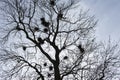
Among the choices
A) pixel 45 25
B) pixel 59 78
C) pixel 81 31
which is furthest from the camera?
pixel 81 31

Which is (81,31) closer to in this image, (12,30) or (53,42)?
(53,42)

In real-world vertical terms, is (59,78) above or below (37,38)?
below

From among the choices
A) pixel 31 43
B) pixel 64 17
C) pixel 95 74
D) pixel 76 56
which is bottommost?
pixel 95 74

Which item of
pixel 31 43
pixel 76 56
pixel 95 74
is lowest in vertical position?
pixel 95 74

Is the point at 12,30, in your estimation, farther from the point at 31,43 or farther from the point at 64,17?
the point at 64,17

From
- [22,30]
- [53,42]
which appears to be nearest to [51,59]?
[53,42]

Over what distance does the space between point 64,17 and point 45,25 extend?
1239mm

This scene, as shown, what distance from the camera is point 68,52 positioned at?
14055 millimetres

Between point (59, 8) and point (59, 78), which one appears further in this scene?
point (59, 8)

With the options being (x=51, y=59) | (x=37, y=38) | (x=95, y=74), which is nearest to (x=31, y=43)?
(x=37, y=38)

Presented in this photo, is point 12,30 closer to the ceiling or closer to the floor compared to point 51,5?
closer to the floor

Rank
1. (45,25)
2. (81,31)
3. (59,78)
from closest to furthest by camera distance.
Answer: (59,78) < (45,25) < (81,31)

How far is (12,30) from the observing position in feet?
46.3

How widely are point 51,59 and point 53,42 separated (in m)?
0.95
